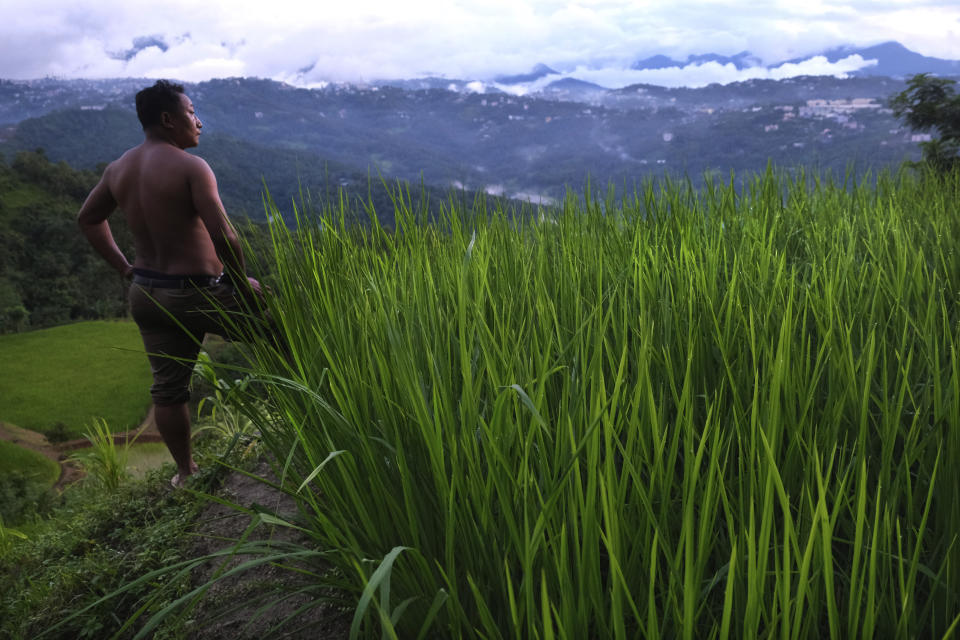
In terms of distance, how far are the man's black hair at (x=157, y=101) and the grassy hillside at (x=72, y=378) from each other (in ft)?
125

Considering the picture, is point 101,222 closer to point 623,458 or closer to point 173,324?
point 173,324

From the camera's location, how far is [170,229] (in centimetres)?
281

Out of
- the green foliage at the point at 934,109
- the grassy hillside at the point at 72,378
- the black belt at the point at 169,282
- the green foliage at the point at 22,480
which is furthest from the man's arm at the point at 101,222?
the grassy hillside at the point at 72,378

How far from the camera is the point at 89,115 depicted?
143875mm

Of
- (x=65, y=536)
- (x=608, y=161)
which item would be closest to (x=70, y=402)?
(x=65, y=536)

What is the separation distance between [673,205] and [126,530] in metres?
3.05

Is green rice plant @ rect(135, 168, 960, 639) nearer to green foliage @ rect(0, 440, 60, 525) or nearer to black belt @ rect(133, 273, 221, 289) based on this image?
black belt @ rect(133, 273, 221, 289)

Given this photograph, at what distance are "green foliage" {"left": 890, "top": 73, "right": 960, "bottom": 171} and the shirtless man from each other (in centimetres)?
2068

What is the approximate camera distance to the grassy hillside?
1467 inches

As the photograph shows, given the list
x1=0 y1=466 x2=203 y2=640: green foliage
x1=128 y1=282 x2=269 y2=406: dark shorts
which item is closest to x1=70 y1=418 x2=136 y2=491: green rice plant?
x1=0 y1=466 x2=203 y2=640: green foliage

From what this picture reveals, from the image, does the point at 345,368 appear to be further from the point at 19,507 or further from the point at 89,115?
the point at 89,115

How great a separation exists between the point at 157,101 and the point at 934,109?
22.6 meters

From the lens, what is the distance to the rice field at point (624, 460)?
0.80 m

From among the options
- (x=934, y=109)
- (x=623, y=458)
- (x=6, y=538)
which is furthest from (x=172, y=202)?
(x=934, y=109)
